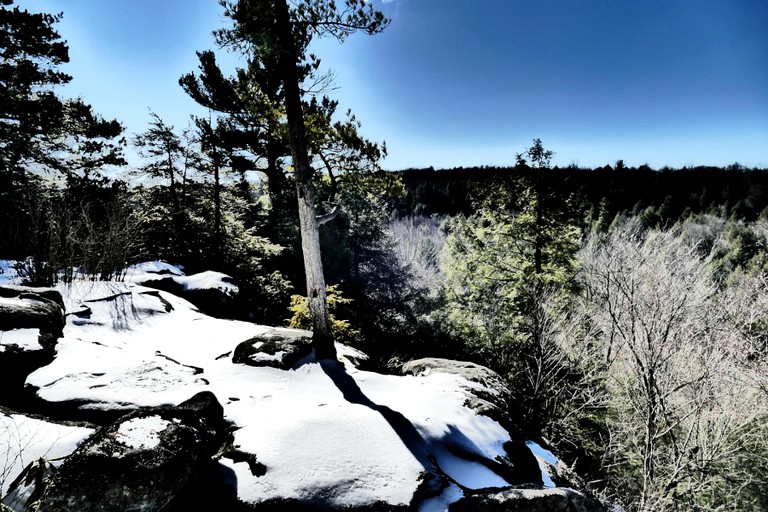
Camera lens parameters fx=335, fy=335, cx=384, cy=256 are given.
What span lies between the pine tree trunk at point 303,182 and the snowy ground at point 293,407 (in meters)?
0.56

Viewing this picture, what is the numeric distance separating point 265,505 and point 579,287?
42.3 ft

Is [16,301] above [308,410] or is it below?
above

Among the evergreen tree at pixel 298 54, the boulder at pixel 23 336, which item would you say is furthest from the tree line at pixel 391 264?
the boulder at pixel 23 336

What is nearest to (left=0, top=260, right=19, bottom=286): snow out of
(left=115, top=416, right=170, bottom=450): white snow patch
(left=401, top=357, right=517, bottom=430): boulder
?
(left=115, top=416, right=170, bottom=450): white snow patch

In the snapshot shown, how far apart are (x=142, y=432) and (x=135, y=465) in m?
0.29

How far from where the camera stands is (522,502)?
3.03 m

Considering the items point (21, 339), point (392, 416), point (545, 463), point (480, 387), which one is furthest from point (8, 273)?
point (545, 463)

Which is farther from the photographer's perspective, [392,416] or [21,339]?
[392,416]

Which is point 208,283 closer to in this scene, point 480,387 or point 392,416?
point 392,416

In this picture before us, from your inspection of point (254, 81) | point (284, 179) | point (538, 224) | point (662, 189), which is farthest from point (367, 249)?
point (662, 189)

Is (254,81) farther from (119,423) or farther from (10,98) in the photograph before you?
(10,98)

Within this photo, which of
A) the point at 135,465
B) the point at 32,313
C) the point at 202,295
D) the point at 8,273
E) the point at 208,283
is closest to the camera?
the point at 135,465

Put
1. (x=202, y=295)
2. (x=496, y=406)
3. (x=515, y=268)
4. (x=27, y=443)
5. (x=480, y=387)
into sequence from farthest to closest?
(x=515, y=268) → (x=202, y=295) → (x=480, y=387) → (x=496, y=406) → (x=27, y=443)

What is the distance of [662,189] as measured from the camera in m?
54.8
